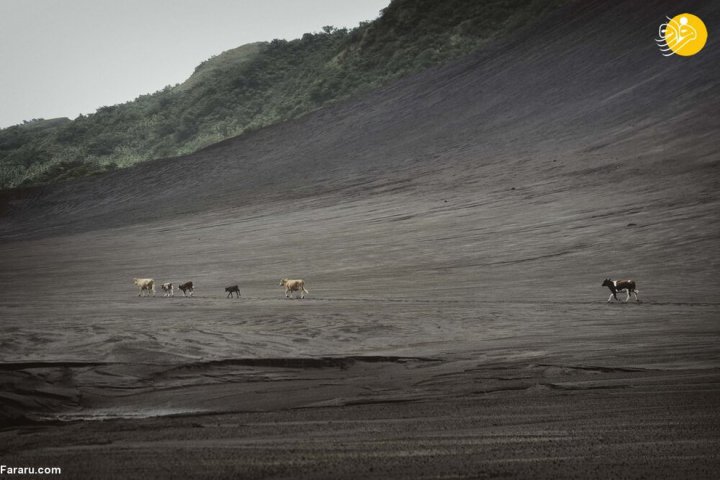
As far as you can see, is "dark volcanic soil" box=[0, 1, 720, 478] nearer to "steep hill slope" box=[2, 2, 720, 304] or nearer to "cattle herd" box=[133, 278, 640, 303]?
"steep hill slope" box=[2, 2, 720, 304]

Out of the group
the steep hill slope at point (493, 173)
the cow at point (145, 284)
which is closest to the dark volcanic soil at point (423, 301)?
the steep hill slope at point (493, 173)

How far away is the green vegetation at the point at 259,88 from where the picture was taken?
82188 millimetres

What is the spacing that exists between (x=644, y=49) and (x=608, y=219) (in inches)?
1095

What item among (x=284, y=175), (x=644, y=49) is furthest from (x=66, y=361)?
(x=644, y=49)

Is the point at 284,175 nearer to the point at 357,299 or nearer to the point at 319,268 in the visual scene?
the point at 319,268

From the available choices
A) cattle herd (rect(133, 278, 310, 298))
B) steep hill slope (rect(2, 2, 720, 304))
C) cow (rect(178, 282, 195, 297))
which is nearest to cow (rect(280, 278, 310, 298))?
cattle herd (rect(133, 278, 310, 298))

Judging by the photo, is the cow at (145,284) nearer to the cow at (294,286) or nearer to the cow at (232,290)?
the cow at (232,290)

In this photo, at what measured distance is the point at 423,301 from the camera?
17797 mm

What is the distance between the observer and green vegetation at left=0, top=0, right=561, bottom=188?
82188 mm

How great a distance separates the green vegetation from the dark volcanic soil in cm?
2540

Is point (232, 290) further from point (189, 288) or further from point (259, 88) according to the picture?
point (259, 88)

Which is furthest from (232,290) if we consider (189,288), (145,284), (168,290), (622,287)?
(622,287)

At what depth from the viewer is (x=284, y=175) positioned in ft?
172

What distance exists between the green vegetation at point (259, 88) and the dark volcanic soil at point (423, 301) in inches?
1000
